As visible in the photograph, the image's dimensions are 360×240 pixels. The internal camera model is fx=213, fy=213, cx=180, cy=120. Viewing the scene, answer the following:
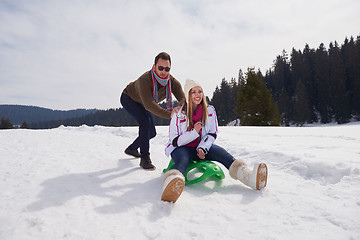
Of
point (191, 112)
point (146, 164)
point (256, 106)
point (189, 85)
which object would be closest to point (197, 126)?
point (191, 112)

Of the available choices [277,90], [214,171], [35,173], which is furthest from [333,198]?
[277,90]

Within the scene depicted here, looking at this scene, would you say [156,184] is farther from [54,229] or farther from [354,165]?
[354,165]

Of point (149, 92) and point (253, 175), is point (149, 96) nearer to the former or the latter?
point (149, 92)

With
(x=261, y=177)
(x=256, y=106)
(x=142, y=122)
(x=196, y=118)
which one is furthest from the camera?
(x=256, y=106)

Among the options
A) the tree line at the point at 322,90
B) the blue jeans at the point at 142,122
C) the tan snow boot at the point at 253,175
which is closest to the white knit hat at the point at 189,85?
the blue jeans at the point at 142,122

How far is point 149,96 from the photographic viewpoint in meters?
3.47

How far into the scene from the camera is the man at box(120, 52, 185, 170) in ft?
11.3

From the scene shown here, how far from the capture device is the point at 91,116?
442ft

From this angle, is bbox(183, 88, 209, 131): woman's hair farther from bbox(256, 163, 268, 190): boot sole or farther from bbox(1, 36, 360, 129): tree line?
bbox(1, 36, 360, 129): tree line

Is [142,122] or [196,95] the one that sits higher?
[196,95]

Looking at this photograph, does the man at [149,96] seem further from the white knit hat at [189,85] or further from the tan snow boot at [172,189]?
the tan snow boot at [172,189]

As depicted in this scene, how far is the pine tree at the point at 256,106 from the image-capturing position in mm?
22250

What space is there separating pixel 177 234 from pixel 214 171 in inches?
51.6

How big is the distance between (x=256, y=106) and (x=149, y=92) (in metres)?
20.7
